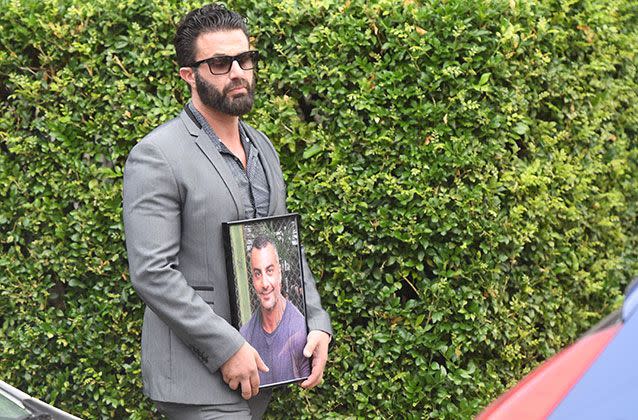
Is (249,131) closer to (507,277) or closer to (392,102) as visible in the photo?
(392,102)

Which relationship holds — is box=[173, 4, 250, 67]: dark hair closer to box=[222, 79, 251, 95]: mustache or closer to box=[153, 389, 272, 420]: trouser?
box=[222, 79, 251, 95]: mustache

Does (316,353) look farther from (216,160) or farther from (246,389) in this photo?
(216,160)

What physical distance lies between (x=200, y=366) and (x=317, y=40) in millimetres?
2305

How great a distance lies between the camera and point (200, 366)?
4305mm

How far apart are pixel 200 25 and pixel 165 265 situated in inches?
36.5

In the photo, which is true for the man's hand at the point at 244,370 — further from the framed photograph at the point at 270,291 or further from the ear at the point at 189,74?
the ear at the point at 189,74

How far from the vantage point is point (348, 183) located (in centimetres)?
607

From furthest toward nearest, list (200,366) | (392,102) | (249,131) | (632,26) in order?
(632,26) < (392,102) < (249,131) < (200,366)

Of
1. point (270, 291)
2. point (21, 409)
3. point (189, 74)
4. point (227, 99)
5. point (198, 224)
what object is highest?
point (189, 74)

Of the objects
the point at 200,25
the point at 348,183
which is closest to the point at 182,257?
the point at 200,25

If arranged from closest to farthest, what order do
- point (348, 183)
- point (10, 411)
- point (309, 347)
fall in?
point (10, 411)
point (309, 347)
point (348, 183)

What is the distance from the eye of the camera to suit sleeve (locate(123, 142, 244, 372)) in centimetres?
419

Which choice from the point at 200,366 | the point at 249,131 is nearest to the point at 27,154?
the point at 249,131

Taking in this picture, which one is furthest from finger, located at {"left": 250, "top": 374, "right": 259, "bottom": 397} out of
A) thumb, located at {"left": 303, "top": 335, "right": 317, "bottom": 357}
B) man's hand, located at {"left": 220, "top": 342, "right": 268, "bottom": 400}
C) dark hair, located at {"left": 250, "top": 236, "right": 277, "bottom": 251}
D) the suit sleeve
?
dark hair, located at {"left": 250, "top": 236, "right": 277, "bottom": 251}
